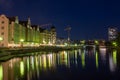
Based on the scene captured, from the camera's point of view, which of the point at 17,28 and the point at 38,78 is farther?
the point at 17,28

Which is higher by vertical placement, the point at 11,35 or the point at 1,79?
the point at 11,35

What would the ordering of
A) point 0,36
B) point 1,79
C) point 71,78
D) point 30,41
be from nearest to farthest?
1. point 1,79
2. point 71,78
3. point 0,36
4. point 30,41

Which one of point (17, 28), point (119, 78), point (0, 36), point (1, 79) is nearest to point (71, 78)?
point (119, 78)

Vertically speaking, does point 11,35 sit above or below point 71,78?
above

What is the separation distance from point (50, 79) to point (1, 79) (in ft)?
16.1

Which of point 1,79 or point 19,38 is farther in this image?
point 19,38

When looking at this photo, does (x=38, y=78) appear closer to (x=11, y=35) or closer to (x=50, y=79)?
(x=50, y=79)

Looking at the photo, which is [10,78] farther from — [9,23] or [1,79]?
[9,23]

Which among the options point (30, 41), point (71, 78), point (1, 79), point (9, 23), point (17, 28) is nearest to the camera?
point (1, 79)

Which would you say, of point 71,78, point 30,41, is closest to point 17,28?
point 30,41

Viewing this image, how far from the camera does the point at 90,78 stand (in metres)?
29.3

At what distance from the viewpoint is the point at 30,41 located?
17025cm

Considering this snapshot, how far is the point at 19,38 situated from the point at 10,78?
114 meters

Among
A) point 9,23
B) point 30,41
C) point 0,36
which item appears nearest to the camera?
point 0,36
